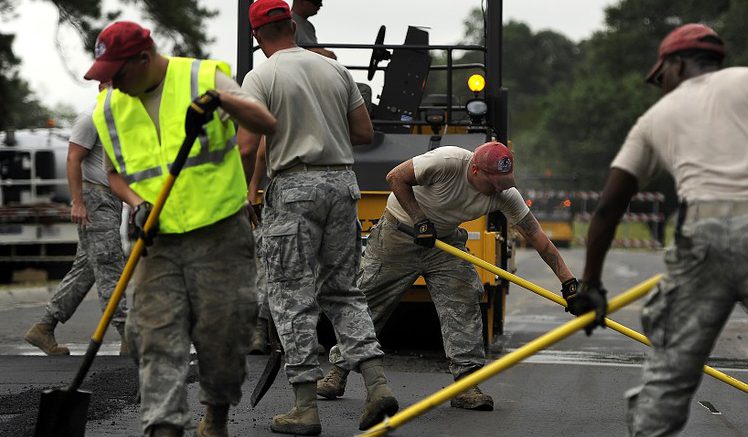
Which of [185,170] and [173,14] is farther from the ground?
[173,14]

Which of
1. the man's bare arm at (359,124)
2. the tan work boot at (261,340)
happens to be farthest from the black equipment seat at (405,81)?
the man's bare arm at (359,124)

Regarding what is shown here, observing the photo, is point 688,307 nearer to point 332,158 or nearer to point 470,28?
point 332,158

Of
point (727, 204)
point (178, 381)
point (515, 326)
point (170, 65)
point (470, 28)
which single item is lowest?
point (515, 326)

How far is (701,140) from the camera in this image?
4.30 m

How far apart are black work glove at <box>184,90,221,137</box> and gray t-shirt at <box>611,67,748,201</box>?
4.82 feet

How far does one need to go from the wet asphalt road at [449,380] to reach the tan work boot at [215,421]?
2.82 ft

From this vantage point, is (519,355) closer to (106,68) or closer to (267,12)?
(106,68)

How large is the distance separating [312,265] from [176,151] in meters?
1.42

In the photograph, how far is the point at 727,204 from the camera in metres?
4.28

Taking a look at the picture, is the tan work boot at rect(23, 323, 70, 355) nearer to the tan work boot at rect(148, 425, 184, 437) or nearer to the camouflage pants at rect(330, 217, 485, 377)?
the camouflage pants at rect(330, 217, 485, 377)

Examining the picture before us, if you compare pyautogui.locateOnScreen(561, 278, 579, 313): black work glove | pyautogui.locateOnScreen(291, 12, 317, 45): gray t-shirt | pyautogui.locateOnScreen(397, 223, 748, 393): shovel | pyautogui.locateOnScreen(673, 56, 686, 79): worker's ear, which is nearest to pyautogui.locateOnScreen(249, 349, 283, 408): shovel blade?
pyautogui.locateOnScreen(397, 223, 748, 393): shovel

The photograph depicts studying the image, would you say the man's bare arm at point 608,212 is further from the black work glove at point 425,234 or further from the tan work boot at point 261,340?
the tan work boot at point 261,340

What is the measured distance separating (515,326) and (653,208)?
28.6m

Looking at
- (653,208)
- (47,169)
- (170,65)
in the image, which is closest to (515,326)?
(170,65)
